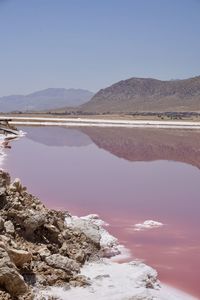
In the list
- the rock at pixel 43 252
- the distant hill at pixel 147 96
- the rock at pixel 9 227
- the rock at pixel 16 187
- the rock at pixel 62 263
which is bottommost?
the rock at pixel 62 263

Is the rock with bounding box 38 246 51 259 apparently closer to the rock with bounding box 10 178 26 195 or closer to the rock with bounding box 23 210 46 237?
the rock with bounding box 23 210 46 237

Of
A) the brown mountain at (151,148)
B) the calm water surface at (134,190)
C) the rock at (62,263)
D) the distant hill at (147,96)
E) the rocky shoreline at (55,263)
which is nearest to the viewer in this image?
the rocky shoreline at (55,263)

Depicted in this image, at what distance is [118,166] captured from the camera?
19406 millimetres

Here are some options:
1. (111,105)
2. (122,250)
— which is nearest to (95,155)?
(122,250)

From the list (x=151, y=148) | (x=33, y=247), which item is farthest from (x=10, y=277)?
(x=151, y=148)

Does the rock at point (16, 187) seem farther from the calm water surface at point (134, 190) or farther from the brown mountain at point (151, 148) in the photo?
the brown mountain at point (151, 148)

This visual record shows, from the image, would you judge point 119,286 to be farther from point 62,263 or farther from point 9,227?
point 9,227

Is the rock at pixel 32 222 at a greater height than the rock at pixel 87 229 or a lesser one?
greater

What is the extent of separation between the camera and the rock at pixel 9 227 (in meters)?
6.73

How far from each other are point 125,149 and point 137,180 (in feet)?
36.0

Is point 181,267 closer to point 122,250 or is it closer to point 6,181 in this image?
point 122,250

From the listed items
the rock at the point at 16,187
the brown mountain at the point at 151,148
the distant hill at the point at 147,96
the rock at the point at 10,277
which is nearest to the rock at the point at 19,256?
the rock at the point at 10,277

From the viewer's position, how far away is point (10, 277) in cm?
559

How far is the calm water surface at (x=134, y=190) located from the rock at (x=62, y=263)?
1.18 m
